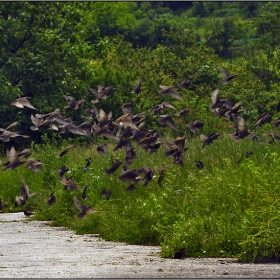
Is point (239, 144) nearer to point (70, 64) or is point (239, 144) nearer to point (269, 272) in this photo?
point (269, 272)

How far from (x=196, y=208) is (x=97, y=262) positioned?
6.71 ft

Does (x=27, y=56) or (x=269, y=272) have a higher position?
(x=269, y=272)

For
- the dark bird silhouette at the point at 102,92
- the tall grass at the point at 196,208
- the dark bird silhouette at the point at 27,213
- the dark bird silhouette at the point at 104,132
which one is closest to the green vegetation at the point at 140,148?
the tall grass at the point at 196,208

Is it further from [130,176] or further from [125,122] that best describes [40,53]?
[130,176]

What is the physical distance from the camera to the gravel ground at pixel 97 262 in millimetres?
7172

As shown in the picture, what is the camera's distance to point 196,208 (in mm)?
9562

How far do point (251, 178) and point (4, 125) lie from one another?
17817 millimetres

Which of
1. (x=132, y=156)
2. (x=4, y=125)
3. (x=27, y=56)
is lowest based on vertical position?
(x=4, y=125)

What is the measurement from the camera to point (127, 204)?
11.4 meters

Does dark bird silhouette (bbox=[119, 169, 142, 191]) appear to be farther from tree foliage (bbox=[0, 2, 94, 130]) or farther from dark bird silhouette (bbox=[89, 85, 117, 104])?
tree foliage (bbox=[0, 2, 94, 130])

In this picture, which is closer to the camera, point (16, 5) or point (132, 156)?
point (132, 156)

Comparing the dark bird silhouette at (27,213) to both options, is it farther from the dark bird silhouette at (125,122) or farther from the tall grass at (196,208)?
the dark bird silhouette at (125,122)

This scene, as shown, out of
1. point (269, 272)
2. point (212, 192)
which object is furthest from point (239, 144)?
point (269, 272)

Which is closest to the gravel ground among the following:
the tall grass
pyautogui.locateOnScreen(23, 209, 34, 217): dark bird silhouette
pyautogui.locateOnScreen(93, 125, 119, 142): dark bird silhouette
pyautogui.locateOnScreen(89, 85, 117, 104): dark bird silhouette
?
the tall grass
